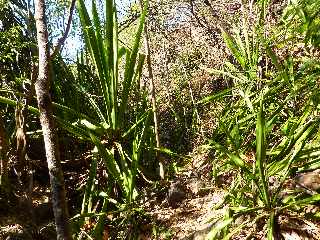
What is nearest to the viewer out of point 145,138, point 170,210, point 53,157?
point 53,157

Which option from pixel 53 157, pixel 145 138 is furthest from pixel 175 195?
pixel 53 157

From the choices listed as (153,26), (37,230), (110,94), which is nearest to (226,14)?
(153,26)

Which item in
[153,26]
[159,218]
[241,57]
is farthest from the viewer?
[153,26]

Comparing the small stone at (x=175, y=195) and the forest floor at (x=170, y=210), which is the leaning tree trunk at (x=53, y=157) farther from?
the small stone at (x=175, y=195)

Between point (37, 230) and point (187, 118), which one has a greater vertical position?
point (187, 118)

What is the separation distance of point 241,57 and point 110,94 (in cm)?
122

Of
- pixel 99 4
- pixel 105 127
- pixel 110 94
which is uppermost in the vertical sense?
pixel 99 4

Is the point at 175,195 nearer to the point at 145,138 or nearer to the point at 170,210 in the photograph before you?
the point at 170,210

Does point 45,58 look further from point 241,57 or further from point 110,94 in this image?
point 241,57

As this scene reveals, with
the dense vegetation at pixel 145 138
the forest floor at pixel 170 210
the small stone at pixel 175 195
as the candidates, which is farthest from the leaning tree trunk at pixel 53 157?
the small stone at pixel 175 195

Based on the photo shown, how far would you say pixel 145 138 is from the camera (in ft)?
11.9

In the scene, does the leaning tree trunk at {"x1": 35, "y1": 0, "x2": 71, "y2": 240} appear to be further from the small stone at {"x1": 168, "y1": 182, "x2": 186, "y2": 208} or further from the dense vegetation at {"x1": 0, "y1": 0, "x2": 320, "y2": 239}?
the small stone at {"x1": 168, "y1": 182, "x2": 186, "y2": 208}

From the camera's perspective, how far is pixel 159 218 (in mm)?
3230

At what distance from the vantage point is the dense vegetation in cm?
222
